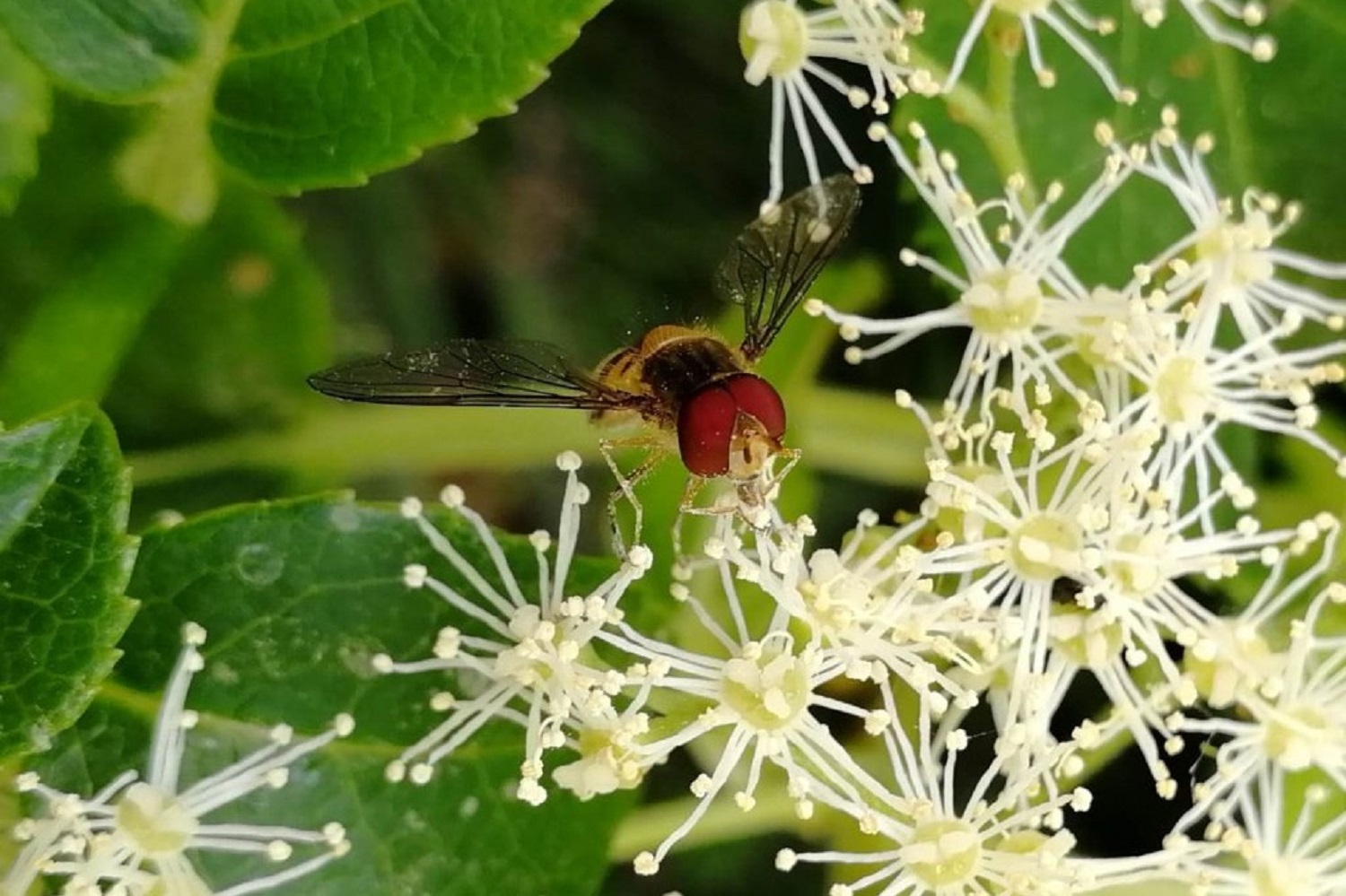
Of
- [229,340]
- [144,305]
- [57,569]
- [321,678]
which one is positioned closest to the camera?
[57,569]

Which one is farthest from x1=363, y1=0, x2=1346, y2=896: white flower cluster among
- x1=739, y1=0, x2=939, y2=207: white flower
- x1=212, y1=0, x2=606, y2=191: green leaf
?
x1=212, y1=0, x2=606, y2=191: green leaf

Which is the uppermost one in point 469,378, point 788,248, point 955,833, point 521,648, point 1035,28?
point 1035,28

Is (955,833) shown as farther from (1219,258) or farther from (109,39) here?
(109,39)

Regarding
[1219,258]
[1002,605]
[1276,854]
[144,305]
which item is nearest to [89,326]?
[144,305]

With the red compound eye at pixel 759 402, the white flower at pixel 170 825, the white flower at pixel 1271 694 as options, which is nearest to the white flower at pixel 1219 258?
the white flower at pixel 1271 694

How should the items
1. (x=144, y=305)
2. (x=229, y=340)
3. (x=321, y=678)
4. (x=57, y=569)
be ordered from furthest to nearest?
1. (x=229, y=340)
2. (x=144, y=305)
3. (x=321, y=678)
4. (x=57, y=569)

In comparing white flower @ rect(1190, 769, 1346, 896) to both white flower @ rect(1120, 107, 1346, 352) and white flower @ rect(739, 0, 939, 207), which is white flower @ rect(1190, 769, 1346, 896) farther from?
white flower @ rect(739, 0, 939, 207)

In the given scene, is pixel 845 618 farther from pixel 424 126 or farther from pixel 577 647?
pixel 424 126

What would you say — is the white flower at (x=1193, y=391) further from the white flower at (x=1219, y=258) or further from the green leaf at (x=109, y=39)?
the green leaf at (x=109, y=39)
